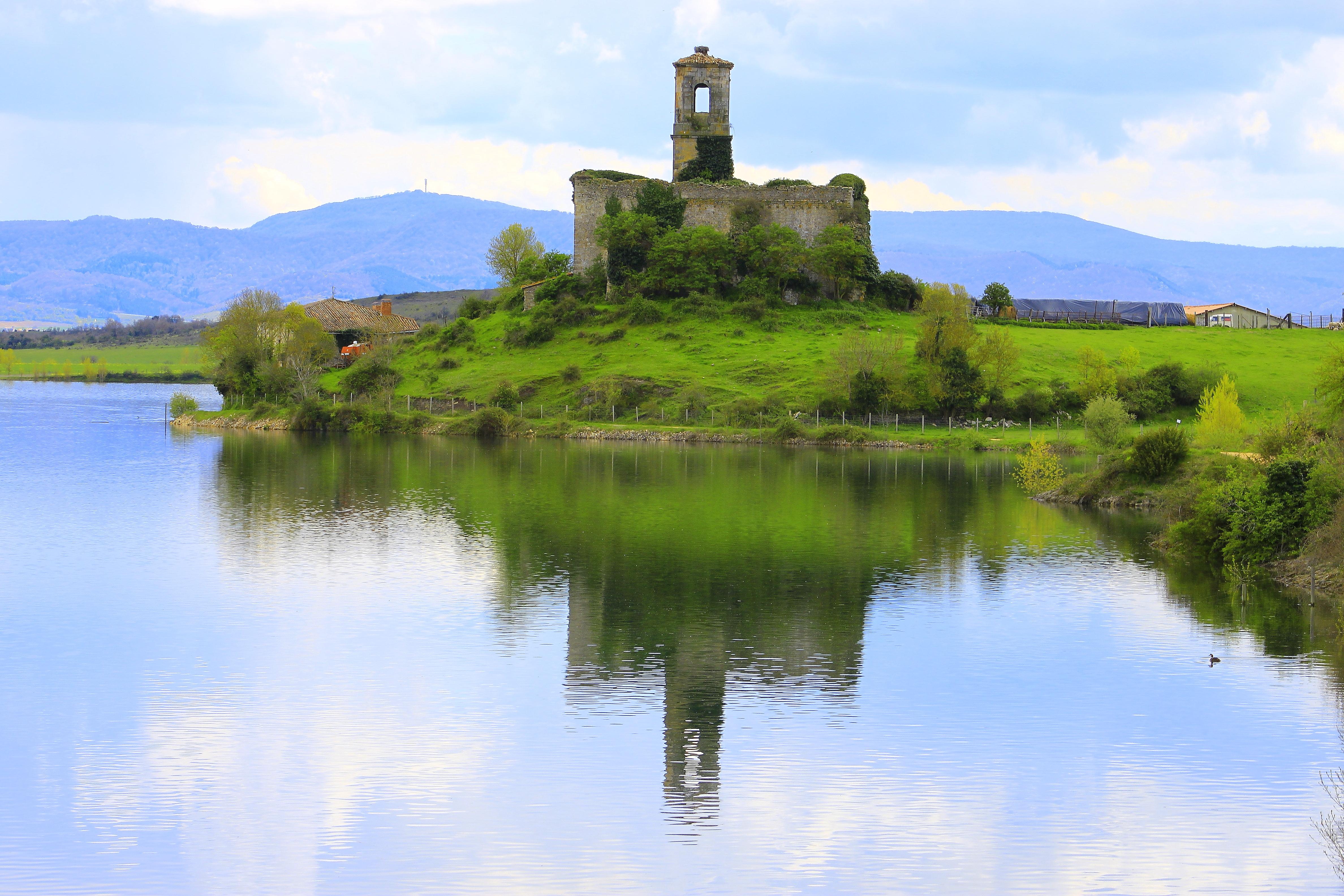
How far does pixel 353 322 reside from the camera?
11619 centimetres

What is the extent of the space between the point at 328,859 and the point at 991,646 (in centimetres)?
1483

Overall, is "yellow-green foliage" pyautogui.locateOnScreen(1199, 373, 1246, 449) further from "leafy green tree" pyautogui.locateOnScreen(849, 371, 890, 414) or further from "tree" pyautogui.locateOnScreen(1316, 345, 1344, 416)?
"leafy green tree" pyautogui.locateOnScreen(849, 371, 890, 414)

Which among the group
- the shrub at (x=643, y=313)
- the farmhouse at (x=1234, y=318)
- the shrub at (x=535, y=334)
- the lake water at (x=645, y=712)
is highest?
the farmhouse at (x=1234, y=318)

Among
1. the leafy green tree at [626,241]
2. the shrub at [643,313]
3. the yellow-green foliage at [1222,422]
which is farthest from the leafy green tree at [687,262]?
the yellow-green foliage at [1222,422]

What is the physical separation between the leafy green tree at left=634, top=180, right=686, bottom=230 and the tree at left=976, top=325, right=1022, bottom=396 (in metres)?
28.4

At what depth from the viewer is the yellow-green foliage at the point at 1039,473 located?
176 feet

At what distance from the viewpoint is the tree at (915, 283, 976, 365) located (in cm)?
8375

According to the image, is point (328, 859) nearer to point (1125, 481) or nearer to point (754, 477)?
point (1125, 481)

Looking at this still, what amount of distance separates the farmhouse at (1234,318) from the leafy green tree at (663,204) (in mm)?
44986

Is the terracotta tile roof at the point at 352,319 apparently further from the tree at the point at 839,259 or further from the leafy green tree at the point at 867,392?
the leafy green tree at the point at 867,392

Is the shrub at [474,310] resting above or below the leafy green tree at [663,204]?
below

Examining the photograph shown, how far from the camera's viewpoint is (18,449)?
2881 inches

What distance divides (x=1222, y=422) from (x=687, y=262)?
54154mm

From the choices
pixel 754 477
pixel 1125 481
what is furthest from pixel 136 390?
pixel 1125 481
